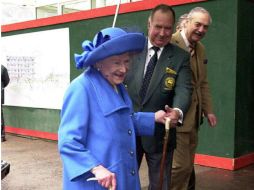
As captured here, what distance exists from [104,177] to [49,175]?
13.6ft

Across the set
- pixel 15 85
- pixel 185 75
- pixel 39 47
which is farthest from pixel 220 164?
Answer: pixel 15 85

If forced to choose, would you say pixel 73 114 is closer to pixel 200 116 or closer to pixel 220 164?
pixel 200 116

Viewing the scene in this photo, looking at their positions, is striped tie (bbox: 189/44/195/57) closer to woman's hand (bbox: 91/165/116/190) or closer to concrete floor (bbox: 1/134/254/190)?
concrete floor (bbox: 1/134/254/190)

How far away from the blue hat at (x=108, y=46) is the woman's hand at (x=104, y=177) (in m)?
0.58

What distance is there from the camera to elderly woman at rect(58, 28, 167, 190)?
2.12 m

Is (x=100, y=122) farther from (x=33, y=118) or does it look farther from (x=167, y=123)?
(x=33, y=118)

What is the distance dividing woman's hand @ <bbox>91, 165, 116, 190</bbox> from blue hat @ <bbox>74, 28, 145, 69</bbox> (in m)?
0.58

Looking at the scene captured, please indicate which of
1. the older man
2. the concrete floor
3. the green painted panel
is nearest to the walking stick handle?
the older man

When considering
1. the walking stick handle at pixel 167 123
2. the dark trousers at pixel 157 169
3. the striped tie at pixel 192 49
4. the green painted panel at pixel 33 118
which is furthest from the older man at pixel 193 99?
the green painted panel at pixel 33 118

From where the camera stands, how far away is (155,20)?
3.29 metres

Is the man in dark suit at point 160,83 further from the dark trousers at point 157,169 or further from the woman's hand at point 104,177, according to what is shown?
the woman's hand at point 104,177

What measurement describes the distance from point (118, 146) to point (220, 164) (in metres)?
4.19

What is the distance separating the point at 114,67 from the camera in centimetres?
229

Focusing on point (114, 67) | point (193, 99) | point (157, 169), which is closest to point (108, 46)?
point (114, 67)
